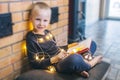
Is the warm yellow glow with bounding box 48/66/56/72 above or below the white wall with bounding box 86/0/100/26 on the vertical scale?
below

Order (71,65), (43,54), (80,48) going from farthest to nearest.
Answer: (80,48) → (43,54) → (71,65)

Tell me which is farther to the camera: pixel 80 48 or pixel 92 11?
pixel 92 11

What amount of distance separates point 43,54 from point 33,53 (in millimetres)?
99

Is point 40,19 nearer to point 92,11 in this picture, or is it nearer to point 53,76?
point 53,76

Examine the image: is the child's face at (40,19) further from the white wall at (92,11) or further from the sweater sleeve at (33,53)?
the white wall at (92,11)

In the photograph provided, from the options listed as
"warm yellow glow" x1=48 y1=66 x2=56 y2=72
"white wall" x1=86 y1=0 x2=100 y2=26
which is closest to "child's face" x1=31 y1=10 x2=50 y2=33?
"warm yellow glow" x1=48 y1=66 x2=56 y2=72

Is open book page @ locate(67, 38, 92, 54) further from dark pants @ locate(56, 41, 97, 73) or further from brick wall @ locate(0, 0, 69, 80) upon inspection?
brick wall @ locate(0, 0, 69, 80)

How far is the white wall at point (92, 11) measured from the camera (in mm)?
4562

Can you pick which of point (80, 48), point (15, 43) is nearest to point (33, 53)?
point (15, 43)

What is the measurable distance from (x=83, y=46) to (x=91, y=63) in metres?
0.22

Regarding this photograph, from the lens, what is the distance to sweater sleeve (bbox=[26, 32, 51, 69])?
1.41 m

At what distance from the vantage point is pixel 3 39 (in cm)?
125

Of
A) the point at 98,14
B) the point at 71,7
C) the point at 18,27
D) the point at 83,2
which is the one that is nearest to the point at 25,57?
the point at 18,27

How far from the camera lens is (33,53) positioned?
1.40m
